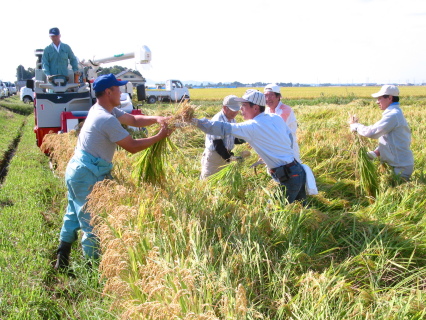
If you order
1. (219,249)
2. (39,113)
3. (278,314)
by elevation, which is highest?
(39,113)

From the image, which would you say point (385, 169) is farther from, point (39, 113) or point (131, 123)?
point (39, 113)

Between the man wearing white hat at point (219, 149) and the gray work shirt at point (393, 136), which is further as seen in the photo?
the gray work shirt at point (393, 136)

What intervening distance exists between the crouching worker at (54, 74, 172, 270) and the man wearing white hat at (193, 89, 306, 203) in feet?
1.81

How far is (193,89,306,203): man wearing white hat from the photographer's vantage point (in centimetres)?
370

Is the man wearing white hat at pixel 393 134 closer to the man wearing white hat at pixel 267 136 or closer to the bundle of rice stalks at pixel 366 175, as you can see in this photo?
the bundle of rice stalks at pixel 366 175

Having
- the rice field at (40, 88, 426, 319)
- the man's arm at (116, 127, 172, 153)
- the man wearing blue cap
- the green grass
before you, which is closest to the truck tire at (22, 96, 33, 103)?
the man wearing blue cap

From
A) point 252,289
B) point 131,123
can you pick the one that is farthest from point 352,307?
point 131,123

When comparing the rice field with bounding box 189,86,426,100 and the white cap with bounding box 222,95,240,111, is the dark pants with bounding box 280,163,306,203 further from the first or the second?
the rice field with bounding box 189,86,426,100

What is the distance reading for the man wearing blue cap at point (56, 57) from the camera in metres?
8.24

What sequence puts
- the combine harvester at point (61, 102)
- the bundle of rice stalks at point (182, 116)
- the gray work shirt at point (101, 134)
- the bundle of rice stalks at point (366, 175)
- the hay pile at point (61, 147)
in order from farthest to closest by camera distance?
the combine harvester at point (61, 102)
the hay pile at point (61, 147)
the bundle of rice stalks at point (366, 175)
the bundle of rice stalks at point (182, 116)
the gray work shirt at point (101, 134)

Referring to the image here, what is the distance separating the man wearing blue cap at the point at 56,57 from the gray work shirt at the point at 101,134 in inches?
213

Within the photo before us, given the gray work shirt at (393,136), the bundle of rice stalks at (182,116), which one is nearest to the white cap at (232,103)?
the bundle of rice stalks at (182,116)

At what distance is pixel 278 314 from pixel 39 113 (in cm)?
774

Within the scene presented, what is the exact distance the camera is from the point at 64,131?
8320 millimetres
